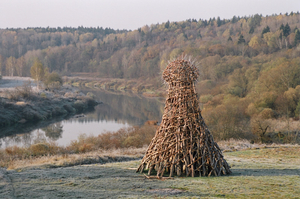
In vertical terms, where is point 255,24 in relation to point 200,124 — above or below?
above

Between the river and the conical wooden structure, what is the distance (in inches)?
956

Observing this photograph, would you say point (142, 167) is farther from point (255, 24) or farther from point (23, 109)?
point (255, 24)

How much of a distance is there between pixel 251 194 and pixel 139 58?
5817 inches

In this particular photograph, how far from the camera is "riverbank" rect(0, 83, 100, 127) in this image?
44.6m

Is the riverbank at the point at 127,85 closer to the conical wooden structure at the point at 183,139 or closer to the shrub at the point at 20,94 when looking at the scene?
the shrub at the point at 20,94

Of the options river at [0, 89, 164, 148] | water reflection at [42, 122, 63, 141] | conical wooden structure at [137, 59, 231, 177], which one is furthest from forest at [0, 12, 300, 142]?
water reflection at [42, 122, 63, 141]

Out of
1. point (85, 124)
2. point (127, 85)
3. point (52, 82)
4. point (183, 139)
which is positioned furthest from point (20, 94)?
point (127, 85)

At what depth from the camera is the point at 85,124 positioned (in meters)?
45.5

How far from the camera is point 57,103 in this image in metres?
57.8

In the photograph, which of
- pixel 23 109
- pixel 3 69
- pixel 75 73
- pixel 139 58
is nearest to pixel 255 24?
pixel 139 58

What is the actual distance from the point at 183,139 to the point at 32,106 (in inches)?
1808

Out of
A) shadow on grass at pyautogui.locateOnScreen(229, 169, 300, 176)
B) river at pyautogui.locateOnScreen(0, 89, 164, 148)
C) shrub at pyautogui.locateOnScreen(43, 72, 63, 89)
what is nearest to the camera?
shadow on grass at pyautogui.locateOnScreen(229, 169, 300, 176)

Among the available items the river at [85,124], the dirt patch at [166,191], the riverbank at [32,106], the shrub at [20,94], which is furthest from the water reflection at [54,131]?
the dirt patch at [166,191]

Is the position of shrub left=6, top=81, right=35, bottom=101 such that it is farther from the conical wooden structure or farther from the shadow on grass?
the shadow on grass
